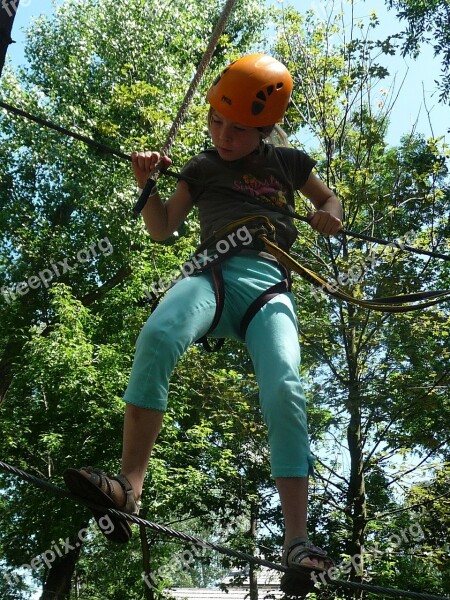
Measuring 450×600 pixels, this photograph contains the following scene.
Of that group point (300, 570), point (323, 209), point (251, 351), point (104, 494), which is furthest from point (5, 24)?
point (300, 570)

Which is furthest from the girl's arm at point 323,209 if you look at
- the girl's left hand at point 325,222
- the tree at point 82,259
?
the tree at point 82,259

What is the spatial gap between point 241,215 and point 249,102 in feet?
1.19

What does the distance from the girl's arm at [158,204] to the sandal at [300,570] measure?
1077 mm

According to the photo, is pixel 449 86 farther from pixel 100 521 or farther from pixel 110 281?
pixel 100 521

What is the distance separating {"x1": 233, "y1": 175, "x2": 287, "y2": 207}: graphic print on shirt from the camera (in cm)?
260

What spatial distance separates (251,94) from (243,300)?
0.67 m

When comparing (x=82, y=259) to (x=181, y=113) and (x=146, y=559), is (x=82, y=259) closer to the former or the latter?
(x=146, y=559)

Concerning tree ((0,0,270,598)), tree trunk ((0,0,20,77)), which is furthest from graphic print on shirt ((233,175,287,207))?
tree ((0,0,270,598))

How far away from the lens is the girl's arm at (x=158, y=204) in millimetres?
2451

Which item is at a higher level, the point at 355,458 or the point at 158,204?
the point at 355,458

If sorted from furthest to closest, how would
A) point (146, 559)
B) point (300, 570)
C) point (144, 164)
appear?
point (146, 559) < point (144, 164) < point (300, 570)

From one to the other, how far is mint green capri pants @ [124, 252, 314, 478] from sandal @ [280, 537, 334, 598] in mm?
198

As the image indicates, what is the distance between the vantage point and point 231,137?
2.54m

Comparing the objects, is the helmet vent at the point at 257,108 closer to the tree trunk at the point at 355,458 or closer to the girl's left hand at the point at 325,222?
the girl's left hand at the point at 325,222
